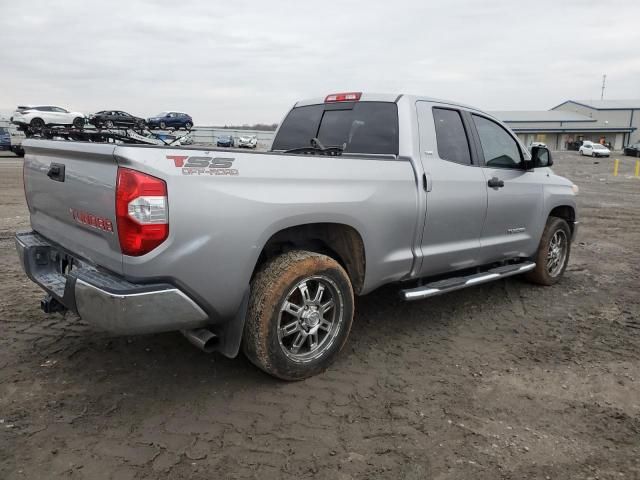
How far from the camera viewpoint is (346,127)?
4.55 metres

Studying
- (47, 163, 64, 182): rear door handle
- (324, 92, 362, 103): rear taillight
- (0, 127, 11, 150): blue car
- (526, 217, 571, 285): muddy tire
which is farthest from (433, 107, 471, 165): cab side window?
(0, 127, 11, 150): blue car

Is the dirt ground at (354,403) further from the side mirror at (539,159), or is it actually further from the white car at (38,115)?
the white car at (38,115)

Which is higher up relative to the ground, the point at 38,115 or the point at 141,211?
the point at 38,115

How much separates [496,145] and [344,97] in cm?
160

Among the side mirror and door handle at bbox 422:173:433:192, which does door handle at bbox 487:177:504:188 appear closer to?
the side mirror

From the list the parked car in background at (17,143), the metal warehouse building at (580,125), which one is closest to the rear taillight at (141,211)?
the parked car in background at (17,143)

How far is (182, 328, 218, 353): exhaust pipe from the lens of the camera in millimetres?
3055

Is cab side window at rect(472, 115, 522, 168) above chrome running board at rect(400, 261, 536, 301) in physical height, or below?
above

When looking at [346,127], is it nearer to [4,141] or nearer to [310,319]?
[310,319]

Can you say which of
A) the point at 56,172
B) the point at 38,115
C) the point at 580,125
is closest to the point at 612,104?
the point at 580,125

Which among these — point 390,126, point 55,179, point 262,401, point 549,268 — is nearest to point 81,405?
point 262,401

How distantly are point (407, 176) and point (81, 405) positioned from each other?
8.80 ft

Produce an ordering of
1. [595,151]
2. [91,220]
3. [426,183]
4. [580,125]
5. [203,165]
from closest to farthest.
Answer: [203,165]
[91,220]
[426,183]
[595,151]
[580,125]

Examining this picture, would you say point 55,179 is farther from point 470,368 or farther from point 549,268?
point 549,268
